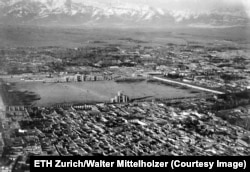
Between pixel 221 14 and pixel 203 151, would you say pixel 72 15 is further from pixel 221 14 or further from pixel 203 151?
pixel 203 151

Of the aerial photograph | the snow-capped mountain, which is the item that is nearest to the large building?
the aerial photograph

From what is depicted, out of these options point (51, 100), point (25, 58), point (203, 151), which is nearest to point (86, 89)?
point (51, 100)

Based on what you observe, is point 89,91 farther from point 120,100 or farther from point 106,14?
point 106,14

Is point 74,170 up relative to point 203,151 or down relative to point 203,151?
up
